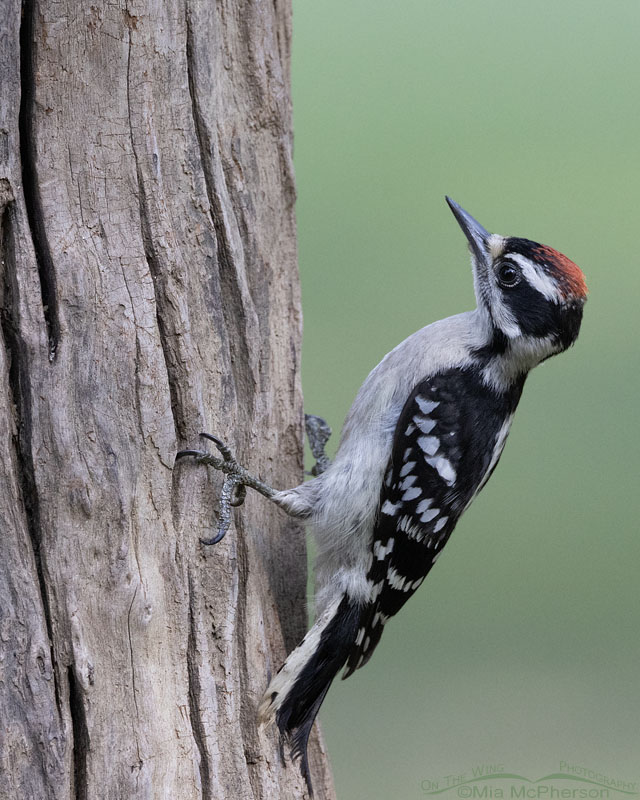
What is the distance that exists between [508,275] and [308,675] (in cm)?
115

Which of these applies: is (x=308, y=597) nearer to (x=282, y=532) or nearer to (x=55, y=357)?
(x=282, y=532)

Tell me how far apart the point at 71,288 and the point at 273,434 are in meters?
0.68

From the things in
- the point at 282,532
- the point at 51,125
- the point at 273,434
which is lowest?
the point at 282,532

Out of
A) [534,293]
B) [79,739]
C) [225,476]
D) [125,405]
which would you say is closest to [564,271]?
[534,293]

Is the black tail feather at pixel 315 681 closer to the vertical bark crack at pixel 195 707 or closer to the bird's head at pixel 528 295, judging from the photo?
the vertical bark crack at pixel 195 707

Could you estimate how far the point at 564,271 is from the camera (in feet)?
6.87

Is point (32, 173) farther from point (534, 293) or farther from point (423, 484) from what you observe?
point (534, 293)

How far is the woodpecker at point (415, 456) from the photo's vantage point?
2.06 m

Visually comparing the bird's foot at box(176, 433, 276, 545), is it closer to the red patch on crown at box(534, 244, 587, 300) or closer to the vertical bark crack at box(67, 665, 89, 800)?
the vertical bark crack at box(67, 665, 89, 800)

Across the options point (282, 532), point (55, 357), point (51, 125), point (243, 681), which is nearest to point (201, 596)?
point (243, 681)

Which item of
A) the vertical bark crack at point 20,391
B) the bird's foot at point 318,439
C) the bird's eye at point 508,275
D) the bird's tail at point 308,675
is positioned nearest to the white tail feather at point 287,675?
the bird's tail at point 308,675

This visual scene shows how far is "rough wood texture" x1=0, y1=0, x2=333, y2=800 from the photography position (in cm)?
155

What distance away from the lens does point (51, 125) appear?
1.61 m

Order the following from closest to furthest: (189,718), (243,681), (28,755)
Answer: (28,755) < (189,718) < (243,681)
